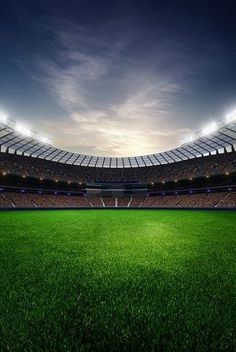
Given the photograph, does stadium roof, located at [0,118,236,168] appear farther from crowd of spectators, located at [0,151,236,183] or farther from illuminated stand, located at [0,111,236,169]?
crowd of spectators, located at [0,151,236,183]

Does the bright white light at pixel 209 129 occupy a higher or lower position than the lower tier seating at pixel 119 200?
higher

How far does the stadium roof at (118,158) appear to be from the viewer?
1487 inches

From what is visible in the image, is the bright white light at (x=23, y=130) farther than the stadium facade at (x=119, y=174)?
No

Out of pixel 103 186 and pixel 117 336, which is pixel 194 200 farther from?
pixel 117 336

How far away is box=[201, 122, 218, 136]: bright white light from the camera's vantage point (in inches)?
1456

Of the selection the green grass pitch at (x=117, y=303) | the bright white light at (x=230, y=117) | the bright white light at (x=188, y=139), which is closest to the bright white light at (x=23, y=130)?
the bright white light at (x=188, y=139)

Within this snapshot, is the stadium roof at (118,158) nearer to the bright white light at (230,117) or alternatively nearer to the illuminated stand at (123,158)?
the illuminated stand at (123,158)

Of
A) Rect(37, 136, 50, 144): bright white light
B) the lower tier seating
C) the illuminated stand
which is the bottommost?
the lower tier seating

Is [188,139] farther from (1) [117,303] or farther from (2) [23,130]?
(1) [117,303]

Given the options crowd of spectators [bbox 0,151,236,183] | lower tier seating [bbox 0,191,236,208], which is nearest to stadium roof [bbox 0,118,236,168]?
crowd of spectators [bbox 0,151,236,183]

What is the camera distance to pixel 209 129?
38.5 meters

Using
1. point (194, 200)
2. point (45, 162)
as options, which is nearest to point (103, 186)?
point (45, 162)

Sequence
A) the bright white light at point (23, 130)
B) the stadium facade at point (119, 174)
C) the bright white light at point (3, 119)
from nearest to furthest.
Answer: the bright white light at point (3, 119) < the bright white light at point (23, 130) < the stadium facade at point (119, 174)

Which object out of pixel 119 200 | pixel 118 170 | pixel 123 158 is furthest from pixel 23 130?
pixel 118 170
